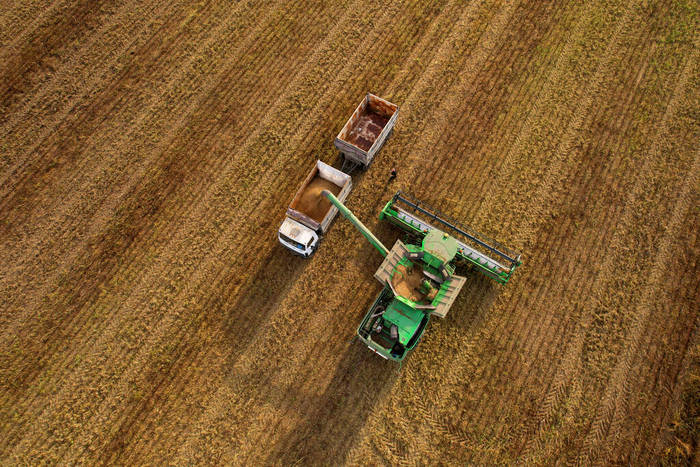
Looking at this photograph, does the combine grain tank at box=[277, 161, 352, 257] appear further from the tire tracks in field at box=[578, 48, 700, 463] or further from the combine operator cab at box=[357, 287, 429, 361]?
the tire tracks in field at box=[578, 48, 700, 463]

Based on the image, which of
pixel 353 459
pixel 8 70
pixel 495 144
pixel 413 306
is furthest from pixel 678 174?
pixel 8 70

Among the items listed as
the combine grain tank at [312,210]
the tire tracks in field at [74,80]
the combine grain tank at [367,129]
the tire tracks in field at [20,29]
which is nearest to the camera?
the combine grain tank at [312,210]

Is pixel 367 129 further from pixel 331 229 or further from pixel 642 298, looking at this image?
pixel 642 298

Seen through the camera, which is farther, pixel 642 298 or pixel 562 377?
pixel 642 298

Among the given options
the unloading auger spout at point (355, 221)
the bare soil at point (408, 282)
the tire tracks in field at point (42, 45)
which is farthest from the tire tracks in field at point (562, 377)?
the tire tracks in field at point (42, 45)

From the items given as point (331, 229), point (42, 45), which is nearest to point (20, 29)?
point (42, 45)

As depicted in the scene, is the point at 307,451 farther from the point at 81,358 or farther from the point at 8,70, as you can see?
the point at 8,70

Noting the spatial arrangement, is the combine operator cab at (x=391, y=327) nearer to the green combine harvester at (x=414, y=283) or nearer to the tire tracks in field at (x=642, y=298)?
the green combine harvester at (x=414, y=283)
